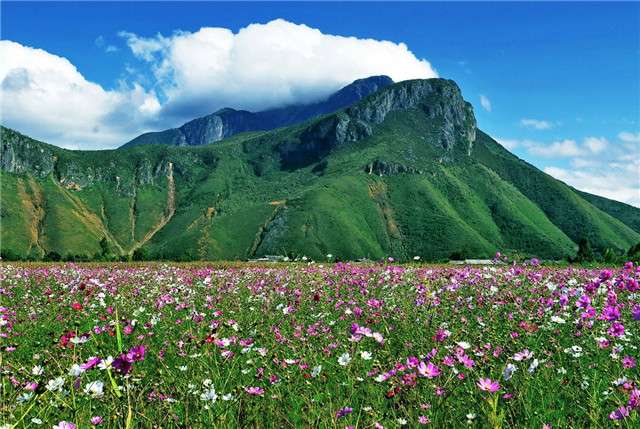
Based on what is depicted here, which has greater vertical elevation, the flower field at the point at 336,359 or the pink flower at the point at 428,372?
the pink flower at the point at 428,372

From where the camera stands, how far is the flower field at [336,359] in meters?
3.30

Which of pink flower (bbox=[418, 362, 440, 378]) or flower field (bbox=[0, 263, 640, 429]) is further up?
pink flower (bbox=[418, 362, 440, 378])

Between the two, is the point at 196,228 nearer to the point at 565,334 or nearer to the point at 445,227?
the point at 445,227

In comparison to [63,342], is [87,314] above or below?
below

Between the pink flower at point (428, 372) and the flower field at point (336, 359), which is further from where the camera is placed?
the flower field at point (336, 359)

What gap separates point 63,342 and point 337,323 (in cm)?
353

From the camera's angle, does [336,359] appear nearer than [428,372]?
No

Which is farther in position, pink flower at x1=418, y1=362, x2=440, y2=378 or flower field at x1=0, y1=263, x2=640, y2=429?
flower field at x1=0, y1=263, x2=640, y2=429

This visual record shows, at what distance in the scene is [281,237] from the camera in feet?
543

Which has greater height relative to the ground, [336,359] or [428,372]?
[428,372]

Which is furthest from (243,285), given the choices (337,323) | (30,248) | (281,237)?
(30,248)

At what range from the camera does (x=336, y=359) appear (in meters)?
4.56

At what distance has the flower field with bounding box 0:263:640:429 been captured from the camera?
10.8 ft

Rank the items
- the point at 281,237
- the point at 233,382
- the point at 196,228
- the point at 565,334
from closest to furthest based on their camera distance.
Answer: the point at 233,382, the point at 565,334, the point at 281,237, the point at 196,228
